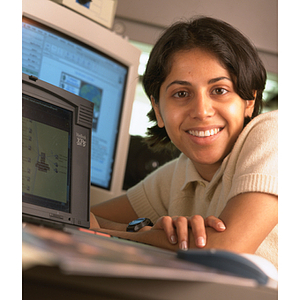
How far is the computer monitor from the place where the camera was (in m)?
0.68

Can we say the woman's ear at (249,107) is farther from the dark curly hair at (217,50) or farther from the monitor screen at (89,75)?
the monitor screen at (89,75)

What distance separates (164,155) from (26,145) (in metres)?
0.76

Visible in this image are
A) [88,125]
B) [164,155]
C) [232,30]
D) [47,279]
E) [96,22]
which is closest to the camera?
[47,279]

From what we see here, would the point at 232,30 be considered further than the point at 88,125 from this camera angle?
Yes

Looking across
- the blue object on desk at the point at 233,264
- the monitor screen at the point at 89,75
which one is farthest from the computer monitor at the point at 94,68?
the blue object on desk at the point at 233,264

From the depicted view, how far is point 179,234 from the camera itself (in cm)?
45

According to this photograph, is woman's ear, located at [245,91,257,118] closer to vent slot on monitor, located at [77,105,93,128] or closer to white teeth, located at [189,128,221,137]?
white teeth, located at [189,128,221,137]

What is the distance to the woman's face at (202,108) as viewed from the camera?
0.63m

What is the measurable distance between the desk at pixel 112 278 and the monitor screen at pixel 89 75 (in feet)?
1.63

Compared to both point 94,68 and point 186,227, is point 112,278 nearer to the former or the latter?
point 186,227

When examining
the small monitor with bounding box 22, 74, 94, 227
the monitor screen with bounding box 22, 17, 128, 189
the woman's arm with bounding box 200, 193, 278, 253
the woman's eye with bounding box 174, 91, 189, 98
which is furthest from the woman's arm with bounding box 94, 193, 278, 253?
the monitor screen with bounding box 22, 17, 128, 189

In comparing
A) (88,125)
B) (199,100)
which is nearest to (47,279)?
(88,125)

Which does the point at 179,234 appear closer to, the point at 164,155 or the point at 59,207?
the point at 59,207
